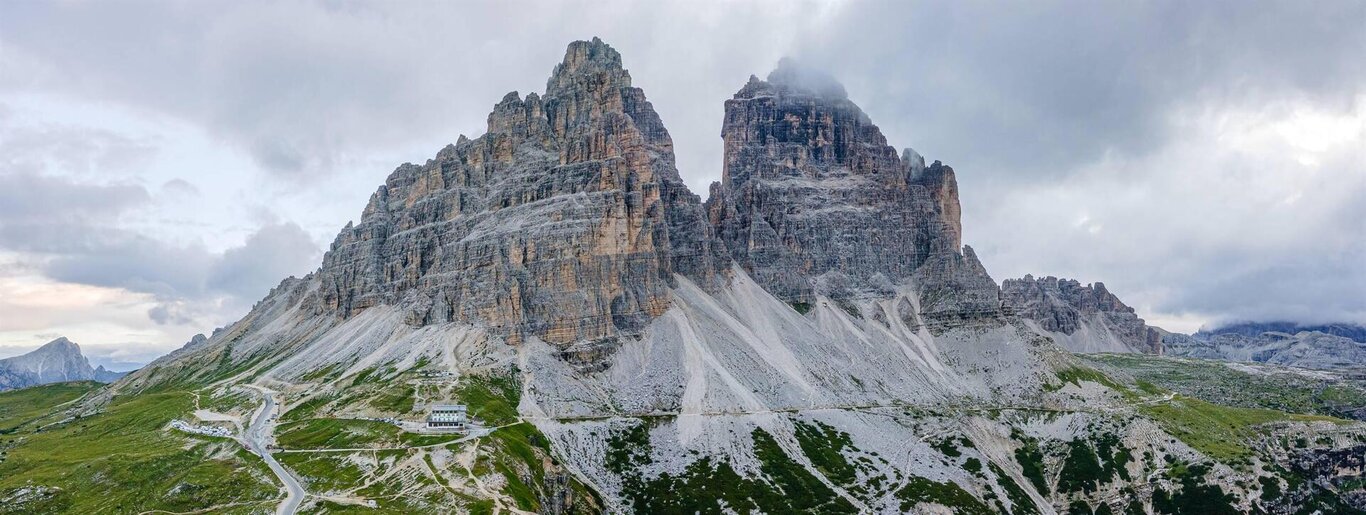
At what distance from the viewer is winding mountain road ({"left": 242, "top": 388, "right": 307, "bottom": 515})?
Answer: 124m

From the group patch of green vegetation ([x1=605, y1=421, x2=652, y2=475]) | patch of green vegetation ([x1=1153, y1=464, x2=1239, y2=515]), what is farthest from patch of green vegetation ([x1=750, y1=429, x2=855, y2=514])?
patch of green vegetation ([x1=1153, y1=464, x2=1239, y2=515])

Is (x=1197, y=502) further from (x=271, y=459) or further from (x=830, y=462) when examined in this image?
(x=271, y=459)

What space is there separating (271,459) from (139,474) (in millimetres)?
20675

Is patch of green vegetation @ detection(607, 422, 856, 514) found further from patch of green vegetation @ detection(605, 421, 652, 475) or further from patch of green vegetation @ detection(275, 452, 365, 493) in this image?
patch of green vegetation @ detection(275, 452, 365, 493)

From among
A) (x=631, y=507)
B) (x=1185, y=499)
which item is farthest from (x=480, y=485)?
(x=1185, y=499)

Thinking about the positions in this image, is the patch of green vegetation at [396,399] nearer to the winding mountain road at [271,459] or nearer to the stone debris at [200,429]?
the winding mountain road at [271,459]

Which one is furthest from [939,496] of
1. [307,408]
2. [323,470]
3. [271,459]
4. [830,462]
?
[307,408]

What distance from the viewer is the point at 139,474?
142 meters

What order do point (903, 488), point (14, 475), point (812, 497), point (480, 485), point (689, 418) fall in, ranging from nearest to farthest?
point (480, 485), point (14, 475), point (812, 497), point (903, 488), point (689, 418)

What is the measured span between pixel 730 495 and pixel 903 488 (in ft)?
143

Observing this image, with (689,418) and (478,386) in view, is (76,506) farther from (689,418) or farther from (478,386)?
(689,418)

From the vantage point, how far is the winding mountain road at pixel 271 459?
12351cm

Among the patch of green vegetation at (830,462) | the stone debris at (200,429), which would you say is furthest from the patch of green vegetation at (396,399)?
the patch of green vegetation at (830,462)

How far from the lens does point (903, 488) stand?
185250 mm
